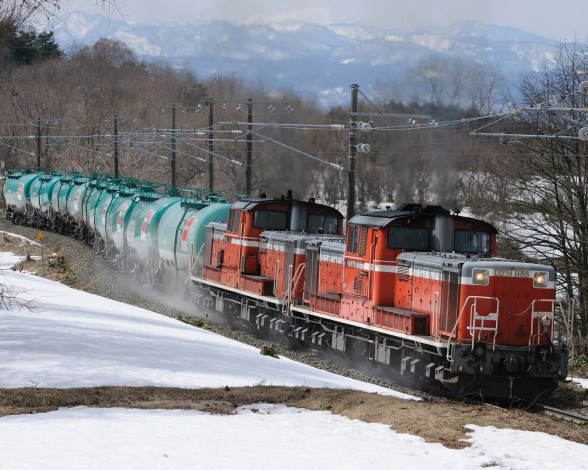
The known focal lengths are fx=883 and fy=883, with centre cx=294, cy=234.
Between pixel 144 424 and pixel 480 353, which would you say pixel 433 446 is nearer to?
pixel 144 424

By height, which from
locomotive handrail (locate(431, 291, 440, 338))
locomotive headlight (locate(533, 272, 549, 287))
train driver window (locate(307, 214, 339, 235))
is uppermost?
train driver window (locate(307, 214, 339, 235))

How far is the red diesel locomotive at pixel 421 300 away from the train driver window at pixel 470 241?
0.02 m

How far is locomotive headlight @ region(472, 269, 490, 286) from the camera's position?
627 inches

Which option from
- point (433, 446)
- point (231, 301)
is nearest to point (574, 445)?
point (433, 446)

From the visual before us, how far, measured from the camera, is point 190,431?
10.8 metres

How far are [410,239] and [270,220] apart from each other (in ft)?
25.4

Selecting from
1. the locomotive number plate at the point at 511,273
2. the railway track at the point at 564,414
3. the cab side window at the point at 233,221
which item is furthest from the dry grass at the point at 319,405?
the cab side window at the point at 233,221

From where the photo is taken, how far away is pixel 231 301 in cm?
2694

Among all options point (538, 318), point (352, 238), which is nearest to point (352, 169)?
point (352, 238)

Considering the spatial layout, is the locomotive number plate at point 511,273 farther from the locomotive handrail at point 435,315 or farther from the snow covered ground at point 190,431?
the snow covered ground at point 190,431

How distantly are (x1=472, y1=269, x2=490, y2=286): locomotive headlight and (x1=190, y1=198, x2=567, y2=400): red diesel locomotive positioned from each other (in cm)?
2

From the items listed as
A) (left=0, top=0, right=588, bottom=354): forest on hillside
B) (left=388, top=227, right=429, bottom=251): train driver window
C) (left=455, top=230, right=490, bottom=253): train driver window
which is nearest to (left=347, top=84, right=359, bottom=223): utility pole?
(left=0, top=0, right=588, bottom=354): forest on hillside

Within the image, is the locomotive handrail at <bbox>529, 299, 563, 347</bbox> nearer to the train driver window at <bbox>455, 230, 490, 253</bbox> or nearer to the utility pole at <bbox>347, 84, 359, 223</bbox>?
the train driver window at <bbox>455, 230, 490, 253</bbox>

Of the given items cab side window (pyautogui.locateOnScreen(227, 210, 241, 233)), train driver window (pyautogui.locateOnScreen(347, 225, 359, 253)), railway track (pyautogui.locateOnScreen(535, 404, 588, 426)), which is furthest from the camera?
cab side window (pyautogui.locateOnScreen(227, 210, 241, 233))
